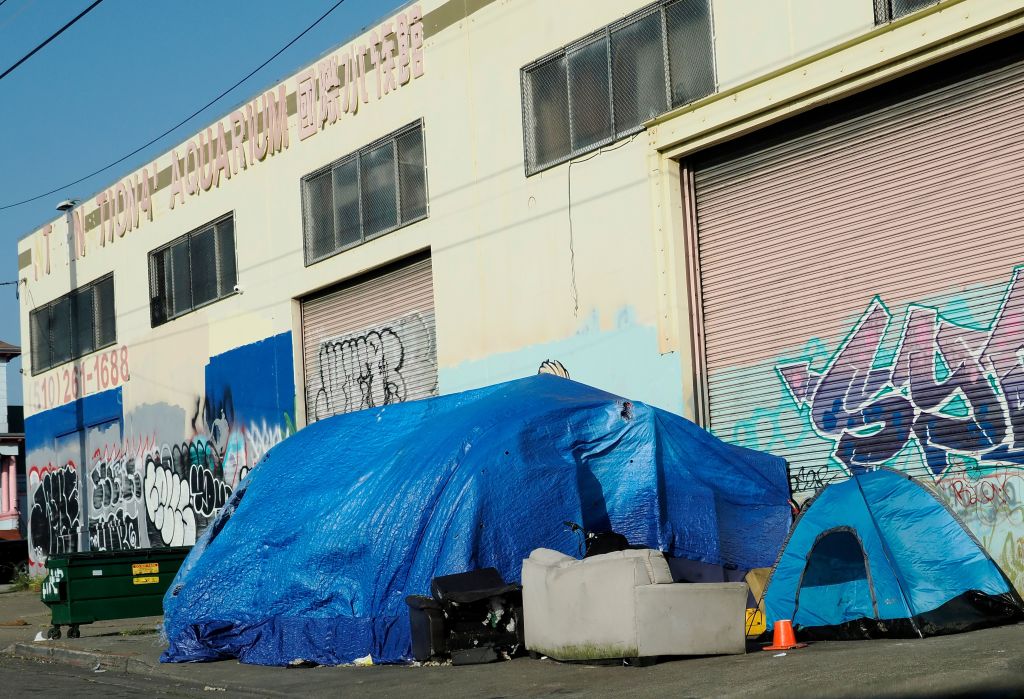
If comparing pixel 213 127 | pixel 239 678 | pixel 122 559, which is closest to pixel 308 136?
pixel 213 127

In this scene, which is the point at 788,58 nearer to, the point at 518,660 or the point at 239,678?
the point at 518,660

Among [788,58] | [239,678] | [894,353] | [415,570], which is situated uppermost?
[788,58]

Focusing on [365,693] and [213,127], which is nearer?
[365,693]

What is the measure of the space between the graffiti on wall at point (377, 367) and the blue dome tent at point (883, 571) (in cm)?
732

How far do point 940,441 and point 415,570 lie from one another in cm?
494

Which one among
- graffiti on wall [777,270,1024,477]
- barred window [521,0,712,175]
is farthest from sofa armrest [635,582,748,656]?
barred window [521,0,712,175]

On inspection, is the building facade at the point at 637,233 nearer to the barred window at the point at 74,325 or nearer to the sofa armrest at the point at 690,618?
the barred window at the point at 74,325

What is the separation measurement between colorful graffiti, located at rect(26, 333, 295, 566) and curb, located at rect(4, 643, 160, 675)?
6157 mm

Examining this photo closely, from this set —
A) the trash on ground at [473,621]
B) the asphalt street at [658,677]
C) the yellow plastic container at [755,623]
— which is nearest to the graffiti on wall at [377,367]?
the asphalt street at [658,677]

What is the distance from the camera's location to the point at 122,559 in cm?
1569

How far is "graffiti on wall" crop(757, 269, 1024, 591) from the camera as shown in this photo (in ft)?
36.8

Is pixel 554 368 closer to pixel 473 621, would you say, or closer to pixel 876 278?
pixel 876 278

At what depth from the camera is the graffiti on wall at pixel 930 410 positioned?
11227 millimetres

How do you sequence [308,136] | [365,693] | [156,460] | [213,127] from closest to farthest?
[365,693]
[308,136]
[213,127]
[156,460]
